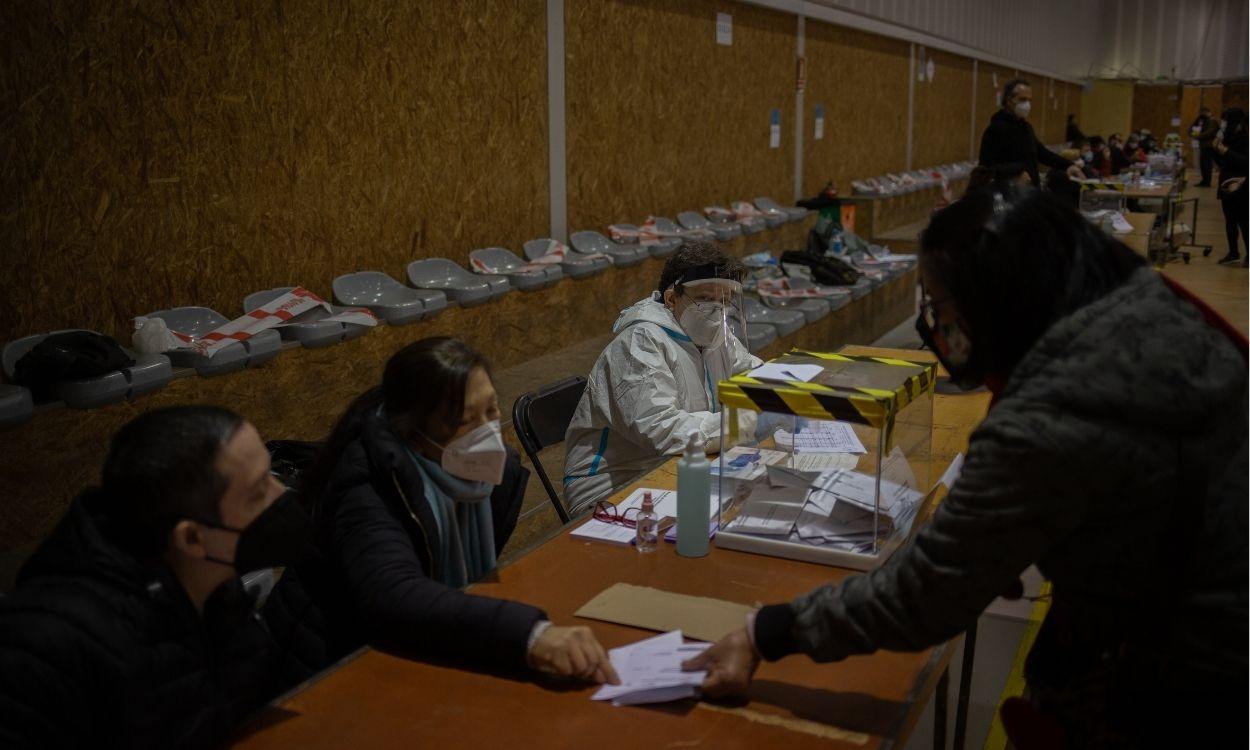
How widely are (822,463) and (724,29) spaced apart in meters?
6.96

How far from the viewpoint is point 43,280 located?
13.3 feet

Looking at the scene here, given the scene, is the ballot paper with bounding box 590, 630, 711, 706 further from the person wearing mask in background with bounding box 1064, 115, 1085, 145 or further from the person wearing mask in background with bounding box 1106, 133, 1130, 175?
the person wearing mask in background with bounding box 1064, 115, 1085, 145

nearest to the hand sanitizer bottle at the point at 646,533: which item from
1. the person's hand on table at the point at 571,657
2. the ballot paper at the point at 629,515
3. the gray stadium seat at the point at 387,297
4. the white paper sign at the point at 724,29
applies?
Result: the ballot paper at the point at 629,515

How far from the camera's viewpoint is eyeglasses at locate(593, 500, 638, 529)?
2.69m

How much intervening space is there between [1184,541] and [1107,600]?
0.50 feet

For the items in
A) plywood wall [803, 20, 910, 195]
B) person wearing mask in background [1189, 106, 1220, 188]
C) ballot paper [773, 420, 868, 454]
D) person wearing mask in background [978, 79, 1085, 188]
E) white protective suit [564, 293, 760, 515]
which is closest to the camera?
ballot paper [773, 420, 868, 454]

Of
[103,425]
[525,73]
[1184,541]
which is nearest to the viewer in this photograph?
[1184,541]

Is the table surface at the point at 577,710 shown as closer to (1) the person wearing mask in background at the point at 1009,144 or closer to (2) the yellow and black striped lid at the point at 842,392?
(2) the yellow and black striped lid at the point at 842,392

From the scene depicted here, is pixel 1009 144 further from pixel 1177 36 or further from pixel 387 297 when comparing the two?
pixel 1177 36

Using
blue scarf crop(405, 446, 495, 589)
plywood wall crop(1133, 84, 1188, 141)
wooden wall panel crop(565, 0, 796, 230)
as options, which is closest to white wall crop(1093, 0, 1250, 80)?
plywood wall crop(1133, 84, 1188, 141)

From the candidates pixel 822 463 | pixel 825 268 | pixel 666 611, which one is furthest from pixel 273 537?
pixel 825 268

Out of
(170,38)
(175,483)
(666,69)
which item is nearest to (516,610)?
(175,483)

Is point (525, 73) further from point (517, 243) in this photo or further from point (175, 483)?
point (175, 483)

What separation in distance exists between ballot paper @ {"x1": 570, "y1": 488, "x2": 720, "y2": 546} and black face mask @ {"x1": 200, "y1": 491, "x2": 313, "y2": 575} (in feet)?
2.74
